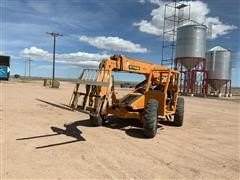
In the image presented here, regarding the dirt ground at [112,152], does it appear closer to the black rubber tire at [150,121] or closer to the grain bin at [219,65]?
the black rubber tire at [150,121]

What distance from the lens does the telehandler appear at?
27.0 feet

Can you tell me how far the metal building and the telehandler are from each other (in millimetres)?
36357

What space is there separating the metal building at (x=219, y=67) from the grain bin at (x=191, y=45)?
511 cm

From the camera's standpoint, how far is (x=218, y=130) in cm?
1112

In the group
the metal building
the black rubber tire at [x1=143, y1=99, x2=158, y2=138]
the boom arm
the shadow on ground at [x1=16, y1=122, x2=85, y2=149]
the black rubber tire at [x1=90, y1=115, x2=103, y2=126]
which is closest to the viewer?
the shadow on ground at [x1=16, y1=122, x2=85, y2=149]

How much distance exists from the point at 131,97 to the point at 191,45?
1314 inches

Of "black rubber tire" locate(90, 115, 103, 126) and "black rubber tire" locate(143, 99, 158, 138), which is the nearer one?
"black rubber tire" locate(143, 99, 158, 138)

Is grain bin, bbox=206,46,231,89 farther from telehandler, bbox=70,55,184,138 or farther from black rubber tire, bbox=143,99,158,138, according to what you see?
black rubber tire, bbox=143,99,158,138

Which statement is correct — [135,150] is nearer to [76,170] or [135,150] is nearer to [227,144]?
[76,170]

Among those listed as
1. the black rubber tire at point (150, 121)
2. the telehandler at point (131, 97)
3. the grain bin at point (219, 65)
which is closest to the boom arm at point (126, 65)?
the telehandler at point (131, 97)

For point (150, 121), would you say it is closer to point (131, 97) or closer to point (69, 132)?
point (131, 97)

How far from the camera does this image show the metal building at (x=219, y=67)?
46000mm

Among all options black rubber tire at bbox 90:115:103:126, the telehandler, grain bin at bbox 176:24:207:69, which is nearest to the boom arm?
the telehandler

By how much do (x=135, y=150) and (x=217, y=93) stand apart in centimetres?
4312
